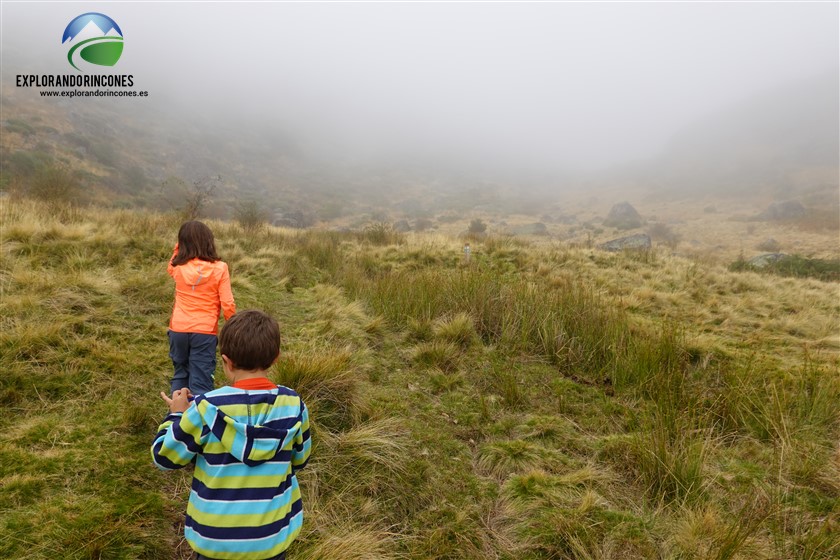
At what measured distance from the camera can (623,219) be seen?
3588 centimetres

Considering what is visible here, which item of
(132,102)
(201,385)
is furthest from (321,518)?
(132,102)

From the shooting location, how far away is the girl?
304 centimetres

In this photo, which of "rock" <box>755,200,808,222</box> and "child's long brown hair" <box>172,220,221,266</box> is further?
"rock" <box>755,200,808,222</box>

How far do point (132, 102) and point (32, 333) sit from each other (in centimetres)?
7084

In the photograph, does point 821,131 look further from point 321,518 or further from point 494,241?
point 321,518

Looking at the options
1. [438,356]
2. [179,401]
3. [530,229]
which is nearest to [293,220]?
[530,229]

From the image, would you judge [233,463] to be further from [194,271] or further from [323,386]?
[194,271]

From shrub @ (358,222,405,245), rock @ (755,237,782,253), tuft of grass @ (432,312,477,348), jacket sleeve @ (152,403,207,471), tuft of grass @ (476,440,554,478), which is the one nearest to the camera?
jacket sleeve @ (152,403,207,471)

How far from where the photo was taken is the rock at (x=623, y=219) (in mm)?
34000

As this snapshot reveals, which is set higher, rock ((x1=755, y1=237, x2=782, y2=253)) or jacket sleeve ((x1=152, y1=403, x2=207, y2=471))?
jacket sleeve ((x1=152, y1=403, x2=207, y2=471))

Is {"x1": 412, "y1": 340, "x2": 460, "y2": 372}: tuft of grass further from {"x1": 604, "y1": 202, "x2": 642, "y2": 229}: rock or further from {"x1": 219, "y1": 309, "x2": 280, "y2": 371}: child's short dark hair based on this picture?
{"x1": 604, "y1": 202, "x2": 642, "y2": 229}: rock

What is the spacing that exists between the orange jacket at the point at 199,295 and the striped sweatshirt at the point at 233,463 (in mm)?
1788

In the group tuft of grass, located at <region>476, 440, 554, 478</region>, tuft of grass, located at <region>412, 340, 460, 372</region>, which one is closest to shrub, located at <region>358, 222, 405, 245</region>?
tuft of grass, located at <region>412, 340, 460, 372</region>

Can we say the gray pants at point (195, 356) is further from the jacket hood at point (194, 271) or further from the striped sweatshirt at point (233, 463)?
the striped sweatshirt at point (233, 463)
